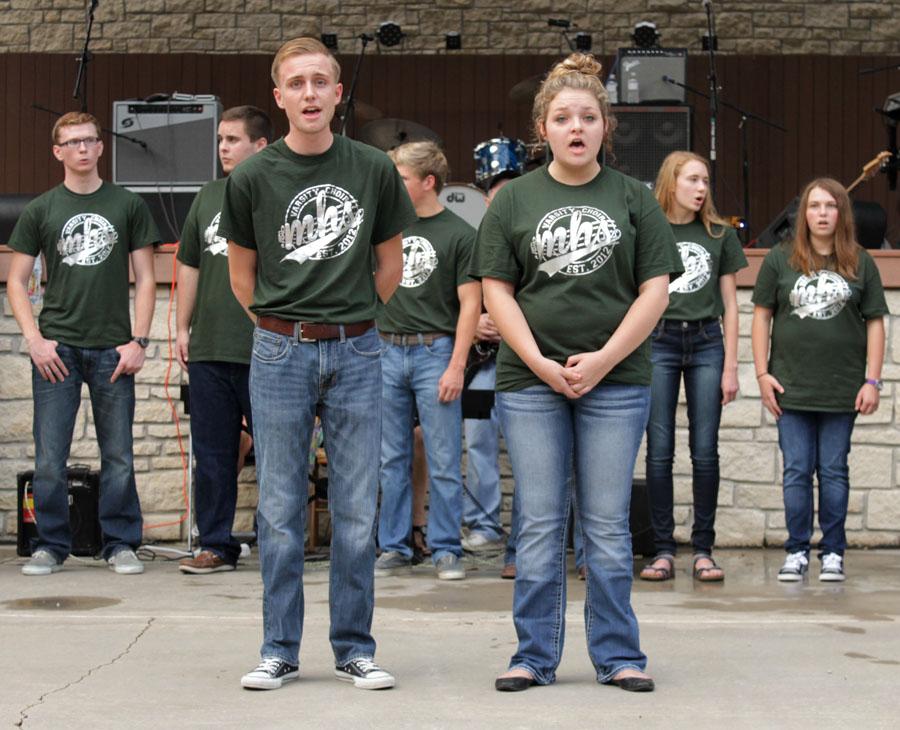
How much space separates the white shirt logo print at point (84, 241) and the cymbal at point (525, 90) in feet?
18.9

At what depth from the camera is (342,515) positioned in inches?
165

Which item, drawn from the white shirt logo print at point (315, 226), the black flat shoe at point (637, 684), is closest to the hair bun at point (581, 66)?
the white shirt logo print at point (315, 226)

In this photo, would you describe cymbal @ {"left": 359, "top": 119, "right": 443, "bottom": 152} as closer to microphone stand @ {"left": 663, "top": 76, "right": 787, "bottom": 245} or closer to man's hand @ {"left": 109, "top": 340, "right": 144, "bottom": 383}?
microphone stand @ {"left": 663, "top": 76, "right": 787, "bottom": 245}

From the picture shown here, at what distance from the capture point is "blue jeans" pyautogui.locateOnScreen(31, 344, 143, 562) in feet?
21.2

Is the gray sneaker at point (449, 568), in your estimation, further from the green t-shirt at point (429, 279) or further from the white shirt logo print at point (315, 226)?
the white shirt logo print at point (315, 226)

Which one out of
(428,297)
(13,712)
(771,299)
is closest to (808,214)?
(771,299)

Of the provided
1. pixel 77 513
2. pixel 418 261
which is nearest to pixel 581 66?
pixel 418 261

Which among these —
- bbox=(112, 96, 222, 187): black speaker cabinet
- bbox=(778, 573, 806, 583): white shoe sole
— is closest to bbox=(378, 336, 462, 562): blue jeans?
Result: bbox=(778, 573, 806, 583): white shoe sole

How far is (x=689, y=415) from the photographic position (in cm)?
636

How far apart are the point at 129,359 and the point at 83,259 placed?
1.59ft

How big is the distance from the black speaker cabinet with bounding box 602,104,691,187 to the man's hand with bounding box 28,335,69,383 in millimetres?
3751

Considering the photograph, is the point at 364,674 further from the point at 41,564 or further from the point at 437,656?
the point at 41,564

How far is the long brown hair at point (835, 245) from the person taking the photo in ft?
20.6

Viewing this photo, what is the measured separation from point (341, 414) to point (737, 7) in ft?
33.0
